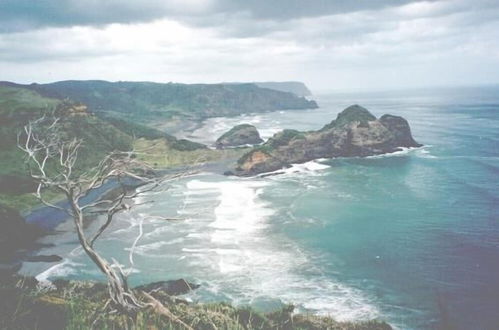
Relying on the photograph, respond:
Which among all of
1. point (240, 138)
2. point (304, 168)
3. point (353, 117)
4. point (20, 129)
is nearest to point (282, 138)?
point (304, 168)

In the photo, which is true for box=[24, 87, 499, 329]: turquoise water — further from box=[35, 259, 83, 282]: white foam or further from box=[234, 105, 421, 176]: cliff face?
box=[234, 105, 421, 176]: cliff face

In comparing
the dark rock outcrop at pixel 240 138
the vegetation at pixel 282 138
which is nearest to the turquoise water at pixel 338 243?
the vegetation at pixel 282 138

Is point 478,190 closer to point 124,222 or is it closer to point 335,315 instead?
point 335,315

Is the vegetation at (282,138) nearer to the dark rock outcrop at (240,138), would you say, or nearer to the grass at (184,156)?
the grass at (184,156)

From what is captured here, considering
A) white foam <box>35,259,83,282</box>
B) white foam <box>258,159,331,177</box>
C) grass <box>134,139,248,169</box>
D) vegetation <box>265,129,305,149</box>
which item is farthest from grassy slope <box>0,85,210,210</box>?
white foam <box>35,259,83,282</box>

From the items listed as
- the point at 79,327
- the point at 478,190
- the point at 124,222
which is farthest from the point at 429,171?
the point at 79,327

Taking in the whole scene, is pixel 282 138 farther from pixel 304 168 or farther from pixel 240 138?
pixel 240 138
